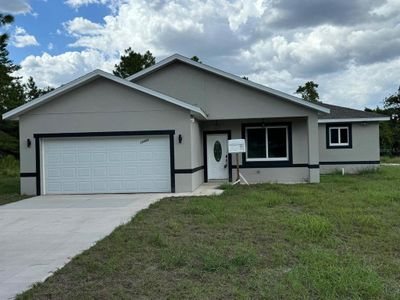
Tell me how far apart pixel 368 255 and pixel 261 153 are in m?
12.6

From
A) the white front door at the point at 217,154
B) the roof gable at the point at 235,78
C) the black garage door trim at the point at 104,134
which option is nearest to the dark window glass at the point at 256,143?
the white front door at the point at 217,154

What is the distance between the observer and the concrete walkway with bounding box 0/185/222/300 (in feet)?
21.4

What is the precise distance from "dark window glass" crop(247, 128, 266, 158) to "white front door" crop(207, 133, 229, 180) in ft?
3.20

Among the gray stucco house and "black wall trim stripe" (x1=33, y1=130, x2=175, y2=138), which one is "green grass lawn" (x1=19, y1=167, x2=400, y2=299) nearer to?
the gray stucco house

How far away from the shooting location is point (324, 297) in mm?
5031

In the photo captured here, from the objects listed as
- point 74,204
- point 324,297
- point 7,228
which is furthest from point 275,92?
point 324,297

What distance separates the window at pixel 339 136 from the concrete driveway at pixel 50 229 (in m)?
11.0

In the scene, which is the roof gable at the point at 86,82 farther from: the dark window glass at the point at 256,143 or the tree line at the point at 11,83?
the tree line at the point at 11,83

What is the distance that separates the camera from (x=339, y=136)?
2258 centimetres

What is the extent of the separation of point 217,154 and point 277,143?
8.42 ft

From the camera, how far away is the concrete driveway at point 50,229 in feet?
21.3

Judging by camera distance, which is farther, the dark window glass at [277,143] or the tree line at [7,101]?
the tree line at [7,101]

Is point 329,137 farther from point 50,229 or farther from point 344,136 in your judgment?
point 50,229

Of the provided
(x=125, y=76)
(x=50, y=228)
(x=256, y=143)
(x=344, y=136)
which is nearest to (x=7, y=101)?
(x=125, y=76)
